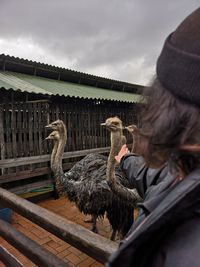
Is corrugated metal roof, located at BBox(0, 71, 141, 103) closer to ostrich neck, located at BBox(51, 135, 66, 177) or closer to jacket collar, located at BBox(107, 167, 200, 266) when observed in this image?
ostrich neck, located at BBox(51, 135, 66, 177)

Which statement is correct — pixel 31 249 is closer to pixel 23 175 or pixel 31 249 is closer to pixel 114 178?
pixel 114 178

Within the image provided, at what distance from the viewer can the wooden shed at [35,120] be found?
5340mm

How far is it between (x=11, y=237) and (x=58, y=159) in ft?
8.11

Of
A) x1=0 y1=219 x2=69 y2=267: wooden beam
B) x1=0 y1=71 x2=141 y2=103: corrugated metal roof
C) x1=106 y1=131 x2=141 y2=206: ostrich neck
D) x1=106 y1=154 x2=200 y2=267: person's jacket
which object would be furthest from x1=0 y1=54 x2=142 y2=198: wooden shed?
x1=106 y1=154 x2=200 y2=267: person's jacket

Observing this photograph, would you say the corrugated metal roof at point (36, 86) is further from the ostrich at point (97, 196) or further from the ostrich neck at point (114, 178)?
the ostrich at point (97, 196)

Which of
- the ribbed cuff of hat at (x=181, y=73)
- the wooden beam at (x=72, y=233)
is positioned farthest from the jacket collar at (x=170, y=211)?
the wooden beam at (x=72, y=233)

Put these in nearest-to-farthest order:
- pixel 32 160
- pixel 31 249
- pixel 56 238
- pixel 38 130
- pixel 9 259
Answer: pixel 31 249 < pixel 9 259 < pixel 56 238 < pixel 32 160 < pixel 38 130

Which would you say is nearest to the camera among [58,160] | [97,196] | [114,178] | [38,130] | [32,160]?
[114,178]

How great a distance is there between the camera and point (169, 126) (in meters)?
0.77

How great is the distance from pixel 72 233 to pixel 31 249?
2.06 feet

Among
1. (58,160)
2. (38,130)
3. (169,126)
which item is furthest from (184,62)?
(38,130)

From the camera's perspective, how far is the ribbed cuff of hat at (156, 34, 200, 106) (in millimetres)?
713

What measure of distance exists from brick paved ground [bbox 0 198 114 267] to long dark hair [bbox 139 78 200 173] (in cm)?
327

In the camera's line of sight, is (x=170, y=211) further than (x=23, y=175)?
No
